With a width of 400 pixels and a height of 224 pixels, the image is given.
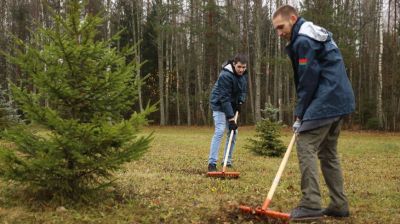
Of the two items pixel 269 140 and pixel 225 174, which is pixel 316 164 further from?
pixel 269 140

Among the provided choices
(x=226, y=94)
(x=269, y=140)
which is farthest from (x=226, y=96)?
(x=269, y=140)

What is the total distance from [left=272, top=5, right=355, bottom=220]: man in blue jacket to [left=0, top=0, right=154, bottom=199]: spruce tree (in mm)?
1702

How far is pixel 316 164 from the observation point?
4.37 metres

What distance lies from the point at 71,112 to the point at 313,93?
8.76 ft

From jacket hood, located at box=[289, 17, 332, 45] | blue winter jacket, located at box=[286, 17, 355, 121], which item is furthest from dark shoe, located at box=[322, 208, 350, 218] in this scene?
jacket hood, located at box=[289, 17, 332, 45]

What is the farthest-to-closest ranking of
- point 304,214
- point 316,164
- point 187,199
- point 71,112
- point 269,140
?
point 269,140, point 187,199, point 71,112, point 316,164, point 304,214

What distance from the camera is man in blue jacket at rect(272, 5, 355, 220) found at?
430cm

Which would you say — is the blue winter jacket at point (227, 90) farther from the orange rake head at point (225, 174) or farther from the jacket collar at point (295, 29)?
the jacket collar at point (295, 29)

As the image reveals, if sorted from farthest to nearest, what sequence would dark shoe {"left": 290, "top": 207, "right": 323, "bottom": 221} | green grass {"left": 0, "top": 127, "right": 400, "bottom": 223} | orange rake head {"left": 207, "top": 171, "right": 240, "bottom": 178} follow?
orange rake head {"left": 207, "top": 171, "right": 240, "bottom": 178} < green grass {"left": 0, "top": 127, "right": 400, "bottom": 223} < dark shoe {"left": 290, "top": 207, "right": 323, "bottom": 221}

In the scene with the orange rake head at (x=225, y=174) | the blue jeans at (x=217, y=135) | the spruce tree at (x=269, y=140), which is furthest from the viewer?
the spruce tree at (x=269, y=140)

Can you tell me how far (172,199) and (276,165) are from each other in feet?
15.7

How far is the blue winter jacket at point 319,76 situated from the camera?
4309 millimetres

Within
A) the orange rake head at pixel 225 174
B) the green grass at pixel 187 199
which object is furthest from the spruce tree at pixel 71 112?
the orange rake head at pixel 225 174

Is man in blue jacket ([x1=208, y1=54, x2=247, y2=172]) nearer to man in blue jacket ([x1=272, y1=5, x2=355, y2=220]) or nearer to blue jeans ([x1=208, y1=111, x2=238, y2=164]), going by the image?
blue jeans ([x1=208, y1=111, x2=238, y2=164])
